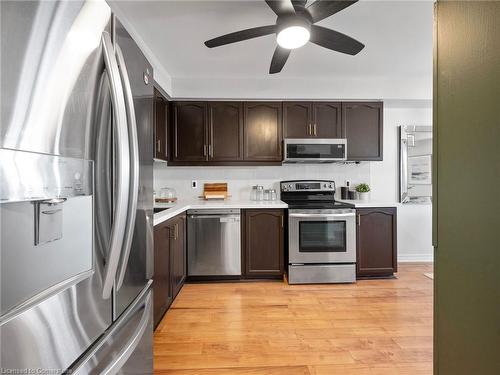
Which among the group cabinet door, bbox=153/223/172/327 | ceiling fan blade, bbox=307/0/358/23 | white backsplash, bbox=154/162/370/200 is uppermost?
ceiling fan blade, bbox=307/0/358/23

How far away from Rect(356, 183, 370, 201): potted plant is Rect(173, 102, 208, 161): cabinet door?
6.63 ft

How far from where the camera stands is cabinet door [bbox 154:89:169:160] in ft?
9.69

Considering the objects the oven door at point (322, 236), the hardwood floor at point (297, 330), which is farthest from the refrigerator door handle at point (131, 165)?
the oven door at point (322, 236)

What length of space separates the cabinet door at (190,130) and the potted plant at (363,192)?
79.6 inches

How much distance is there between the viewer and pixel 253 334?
212 centimetres

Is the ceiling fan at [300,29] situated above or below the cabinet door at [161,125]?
above

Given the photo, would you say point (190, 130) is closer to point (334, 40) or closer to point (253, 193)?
point (253, 193)

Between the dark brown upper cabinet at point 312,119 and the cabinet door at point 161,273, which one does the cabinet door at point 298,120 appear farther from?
the cabinet door at point 161,273

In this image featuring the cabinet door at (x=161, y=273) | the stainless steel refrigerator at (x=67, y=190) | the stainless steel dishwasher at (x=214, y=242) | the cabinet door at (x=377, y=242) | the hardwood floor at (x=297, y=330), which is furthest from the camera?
the cabinet door at (x=377, y=242)

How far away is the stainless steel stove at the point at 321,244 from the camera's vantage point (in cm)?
319

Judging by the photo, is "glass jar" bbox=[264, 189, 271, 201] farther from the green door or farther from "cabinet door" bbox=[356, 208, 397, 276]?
the green door

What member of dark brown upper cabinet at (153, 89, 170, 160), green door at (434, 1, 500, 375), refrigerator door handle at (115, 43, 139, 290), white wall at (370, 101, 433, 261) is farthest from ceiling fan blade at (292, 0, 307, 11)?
white wall at (370, 101, 433, 261)

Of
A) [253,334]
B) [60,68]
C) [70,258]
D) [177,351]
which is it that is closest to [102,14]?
[60,68]

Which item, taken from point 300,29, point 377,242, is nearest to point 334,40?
point 300,29
